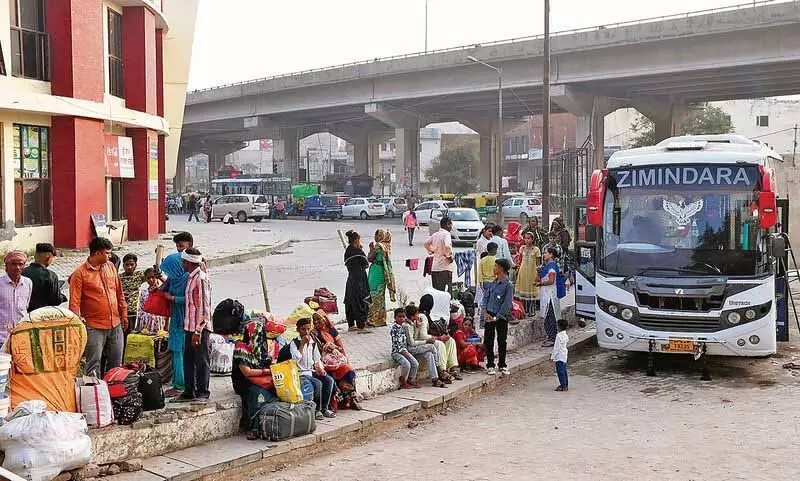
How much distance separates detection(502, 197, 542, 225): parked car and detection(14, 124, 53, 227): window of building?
1112 inches

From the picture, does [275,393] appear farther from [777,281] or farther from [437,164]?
[437,164]

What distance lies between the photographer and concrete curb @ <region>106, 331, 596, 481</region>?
6836 mm

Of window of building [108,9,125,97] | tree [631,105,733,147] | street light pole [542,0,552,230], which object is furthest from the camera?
tree [631,105,733,147]

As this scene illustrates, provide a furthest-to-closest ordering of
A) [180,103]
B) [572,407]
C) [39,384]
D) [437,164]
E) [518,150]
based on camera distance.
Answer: [518,150], [437,164], [180,103], [572,407], [39,384]

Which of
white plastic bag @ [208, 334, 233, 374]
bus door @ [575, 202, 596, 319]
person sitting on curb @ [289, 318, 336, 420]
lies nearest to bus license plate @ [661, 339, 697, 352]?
bus door @ [575, 202, 596, 319]

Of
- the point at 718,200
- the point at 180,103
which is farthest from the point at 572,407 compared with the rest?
the point at 180,103

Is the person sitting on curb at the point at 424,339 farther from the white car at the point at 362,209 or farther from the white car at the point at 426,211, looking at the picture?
the white car at the point at 362,209

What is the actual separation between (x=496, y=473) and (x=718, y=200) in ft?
19.1

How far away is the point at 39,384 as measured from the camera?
676 centimetres

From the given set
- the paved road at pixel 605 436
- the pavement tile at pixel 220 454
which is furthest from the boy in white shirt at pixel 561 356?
the pavement tile at pixel 220 454

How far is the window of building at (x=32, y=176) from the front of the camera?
21609 millimetres

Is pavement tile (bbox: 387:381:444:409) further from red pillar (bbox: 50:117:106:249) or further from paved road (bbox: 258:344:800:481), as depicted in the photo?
red pillar (bbox: 50:117:106:249)

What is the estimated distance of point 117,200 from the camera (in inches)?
1070

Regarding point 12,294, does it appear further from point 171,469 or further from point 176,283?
point 171,469
